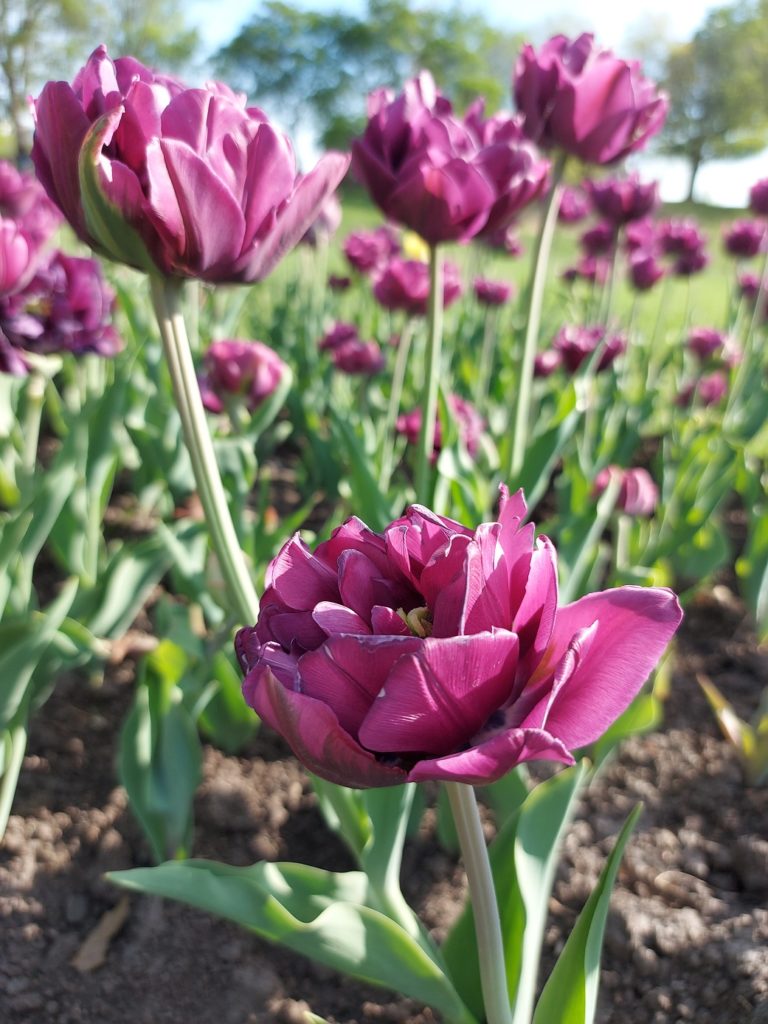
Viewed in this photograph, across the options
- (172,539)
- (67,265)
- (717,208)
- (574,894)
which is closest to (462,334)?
(67,265)

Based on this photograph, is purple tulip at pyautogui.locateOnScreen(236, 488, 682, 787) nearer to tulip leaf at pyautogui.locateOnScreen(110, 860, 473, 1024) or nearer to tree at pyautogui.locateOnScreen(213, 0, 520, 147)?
tulip leaf at pyautogui.locateOnScreen(110, 860, 473, 1024)

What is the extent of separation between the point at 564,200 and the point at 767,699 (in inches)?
120

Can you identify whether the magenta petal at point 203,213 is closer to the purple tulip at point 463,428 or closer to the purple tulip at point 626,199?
the purple tulip at point 463,428

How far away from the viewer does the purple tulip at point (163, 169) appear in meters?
0.71

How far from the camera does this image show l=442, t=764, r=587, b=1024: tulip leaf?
0.87 m

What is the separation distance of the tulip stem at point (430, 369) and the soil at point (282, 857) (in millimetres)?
632

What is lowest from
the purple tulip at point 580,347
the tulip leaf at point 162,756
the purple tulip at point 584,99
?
the tulip leaf at point 162,756

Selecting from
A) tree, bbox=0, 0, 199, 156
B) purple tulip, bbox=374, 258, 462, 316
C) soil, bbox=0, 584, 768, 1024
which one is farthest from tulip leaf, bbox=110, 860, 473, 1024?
tree, bbox=0, 0, 199, 156

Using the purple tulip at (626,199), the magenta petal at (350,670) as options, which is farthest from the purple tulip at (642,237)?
the magenta petal at (350,670)

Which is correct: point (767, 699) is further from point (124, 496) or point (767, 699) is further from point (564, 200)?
point (564, 200)

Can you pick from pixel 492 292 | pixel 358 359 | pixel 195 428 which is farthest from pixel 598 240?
pixel 195 428

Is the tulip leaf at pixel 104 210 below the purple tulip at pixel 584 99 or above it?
below

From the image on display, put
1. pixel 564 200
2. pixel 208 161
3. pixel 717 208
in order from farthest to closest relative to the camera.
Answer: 1. pixel 717 208
2. pixel 564 200
3. pixel 208 161

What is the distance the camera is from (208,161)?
736 mm
